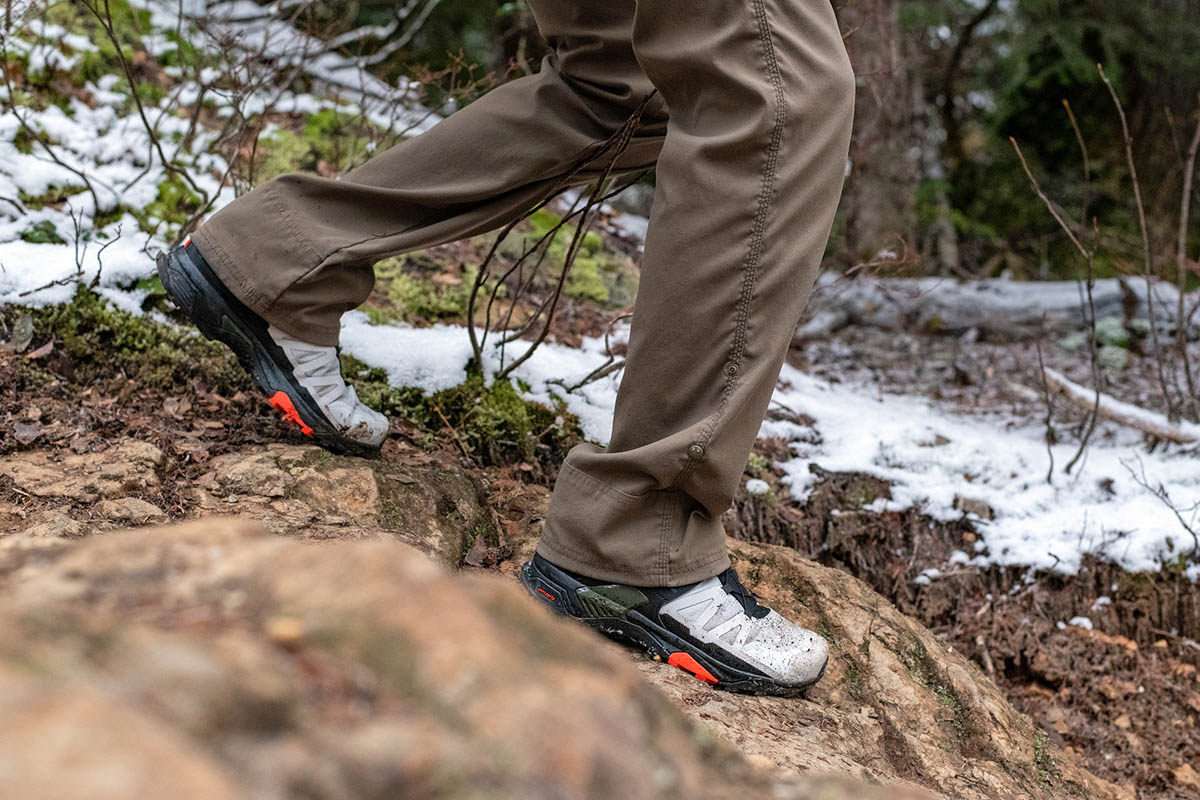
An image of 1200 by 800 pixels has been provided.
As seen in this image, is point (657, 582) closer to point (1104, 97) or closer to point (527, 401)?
point (527, 401)

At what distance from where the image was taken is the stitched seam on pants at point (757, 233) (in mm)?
1708

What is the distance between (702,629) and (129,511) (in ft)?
4.30

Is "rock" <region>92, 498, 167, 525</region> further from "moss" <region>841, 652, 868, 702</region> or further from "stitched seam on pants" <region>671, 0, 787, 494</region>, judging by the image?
"moss" <region>841, 652, 868, 702</region>

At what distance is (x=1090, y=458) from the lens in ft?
11.9

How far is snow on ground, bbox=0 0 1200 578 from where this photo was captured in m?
2.94

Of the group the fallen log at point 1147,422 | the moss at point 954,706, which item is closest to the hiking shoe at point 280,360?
the moss at point 954,706

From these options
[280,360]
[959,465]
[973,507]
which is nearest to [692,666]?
[280,360]

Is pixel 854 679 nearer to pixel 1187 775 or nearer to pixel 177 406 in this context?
pixel 1187 775

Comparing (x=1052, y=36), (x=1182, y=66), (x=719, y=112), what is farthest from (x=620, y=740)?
(x=1182, y=66)

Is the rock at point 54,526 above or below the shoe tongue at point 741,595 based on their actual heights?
below

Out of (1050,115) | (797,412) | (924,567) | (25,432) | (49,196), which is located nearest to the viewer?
(25,432)

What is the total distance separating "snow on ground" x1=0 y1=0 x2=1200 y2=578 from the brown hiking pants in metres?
0.76

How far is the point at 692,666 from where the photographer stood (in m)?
1.96

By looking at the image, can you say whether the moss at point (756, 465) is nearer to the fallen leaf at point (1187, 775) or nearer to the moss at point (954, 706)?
the moss at point (954, 706)
